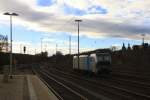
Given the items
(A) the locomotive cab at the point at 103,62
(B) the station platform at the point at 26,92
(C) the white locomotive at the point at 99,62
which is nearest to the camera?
(B) the station platform at the point at 26,92

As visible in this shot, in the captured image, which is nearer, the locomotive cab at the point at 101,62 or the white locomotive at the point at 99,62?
the locomotive cab at the point at 101,62

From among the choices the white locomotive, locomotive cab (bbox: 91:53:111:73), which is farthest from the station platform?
the white locomotive

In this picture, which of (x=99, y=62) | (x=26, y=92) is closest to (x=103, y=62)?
(x=99, y=62)

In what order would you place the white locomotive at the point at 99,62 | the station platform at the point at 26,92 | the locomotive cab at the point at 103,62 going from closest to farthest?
the station platform at the point at 26,92
the locomotive cab at the point at 103,62
the white locomotive at the point at 99,62

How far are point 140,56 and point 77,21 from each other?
642 inches

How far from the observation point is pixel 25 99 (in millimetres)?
23188

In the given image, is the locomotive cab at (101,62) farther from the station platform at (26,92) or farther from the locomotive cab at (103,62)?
the station platform at (26,92)

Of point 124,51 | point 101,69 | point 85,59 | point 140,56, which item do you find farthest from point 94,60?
point 124,51

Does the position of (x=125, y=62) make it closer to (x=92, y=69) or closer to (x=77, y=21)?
(x=77, y=21)

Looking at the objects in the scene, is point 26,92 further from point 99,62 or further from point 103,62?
point 103,62

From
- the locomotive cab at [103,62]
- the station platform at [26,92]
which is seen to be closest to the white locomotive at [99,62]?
the locomotive cab at [103,62]

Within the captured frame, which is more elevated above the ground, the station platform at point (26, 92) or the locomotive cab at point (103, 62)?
the locomotive cab at point (103, 62)

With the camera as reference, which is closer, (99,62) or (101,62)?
(99,62)

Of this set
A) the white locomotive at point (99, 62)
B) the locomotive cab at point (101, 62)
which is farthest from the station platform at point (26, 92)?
the white locomotive at point (99, 62)
